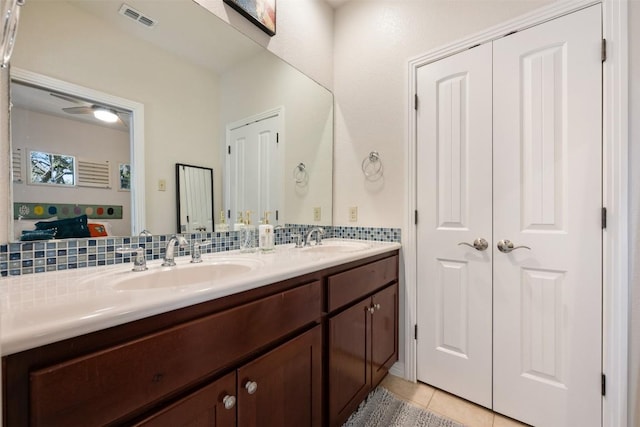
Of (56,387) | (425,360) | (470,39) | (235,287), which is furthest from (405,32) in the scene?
(56,387)

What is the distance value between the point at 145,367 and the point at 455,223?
1.62 metres

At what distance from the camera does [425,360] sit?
70.7 inches

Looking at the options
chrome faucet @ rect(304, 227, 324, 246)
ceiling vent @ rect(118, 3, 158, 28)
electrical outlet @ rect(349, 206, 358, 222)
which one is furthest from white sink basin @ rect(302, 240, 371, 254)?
ceiling vent @ rect(118, 3, 158, 28)

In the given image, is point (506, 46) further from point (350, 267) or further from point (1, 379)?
point (1, 379)

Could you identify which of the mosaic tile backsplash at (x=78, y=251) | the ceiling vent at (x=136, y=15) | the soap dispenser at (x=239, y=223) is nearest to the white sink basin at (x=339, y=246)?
the soap dispenser at (x=239, y=223)

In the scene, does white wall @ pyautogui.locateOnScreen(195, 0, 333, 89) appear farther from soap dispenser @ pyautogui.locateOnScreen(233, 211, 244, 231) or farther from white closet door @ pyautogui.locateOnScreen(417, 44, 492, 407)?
soap dispenser @ pyautogui.locateOnScreen(233, 211, 244, 231)

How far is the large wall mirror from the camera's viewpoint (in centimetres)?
96

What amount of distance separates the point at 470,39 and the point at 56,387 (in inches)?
85.9

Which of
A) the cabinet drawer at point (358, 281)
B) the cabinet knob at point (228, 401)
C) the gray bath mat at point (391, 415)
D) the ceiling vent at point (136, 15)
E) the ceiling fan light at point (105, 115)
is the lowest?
the gray bath mat at point (391, 415)

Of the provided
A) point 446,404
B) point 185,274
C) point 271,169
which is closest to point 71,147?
point 185,274

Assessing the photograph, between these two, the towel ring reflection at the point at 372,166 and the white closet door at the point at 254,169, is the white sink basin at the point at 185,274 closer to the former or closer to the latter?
the white closet door at the point at 254,169

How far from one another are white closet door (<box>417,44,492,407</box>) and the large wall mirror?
3.13ft

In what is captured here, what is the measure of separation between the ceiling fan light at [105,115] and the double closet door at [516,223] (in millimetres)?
1596

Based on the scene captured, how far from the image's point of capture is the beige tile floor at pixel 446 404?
1.50 metres
